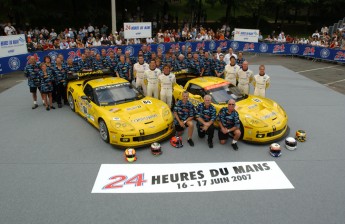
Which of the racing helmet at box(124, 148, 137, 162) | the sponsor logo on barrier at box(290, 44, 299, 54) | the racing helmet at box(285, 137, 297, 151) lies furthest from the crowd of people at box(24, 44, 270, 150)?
the sponsor logo on barrier at box(290, 44, 299, 54)

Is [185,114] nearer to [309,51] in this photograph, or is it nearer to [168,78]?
[168,78]

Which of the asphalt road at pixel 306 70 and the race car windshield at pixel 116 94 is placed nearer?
the race car windshield at pixel 116 94

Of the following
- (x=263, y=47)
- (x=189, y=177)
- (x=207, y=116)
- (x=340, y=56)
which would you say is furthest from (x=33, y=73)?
(x=340, y=56)

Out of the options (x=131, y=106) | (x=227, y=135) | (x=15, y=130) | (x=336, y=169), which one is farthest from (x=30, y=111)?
(x=336, y=169)

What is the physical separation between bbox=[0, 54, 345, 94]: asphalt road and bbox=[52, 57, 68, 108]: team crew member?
4340 mm

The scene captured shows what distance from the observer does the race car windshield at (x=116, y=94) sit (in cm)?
828

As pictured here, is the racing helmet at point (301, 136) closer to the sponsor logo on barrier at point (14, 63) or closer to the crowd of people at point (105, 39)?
the crowd of people at point (105, 39)

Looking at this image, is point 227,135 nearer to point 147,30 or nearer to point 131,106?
point 131,106

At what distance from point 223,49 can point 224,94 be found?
594 inches

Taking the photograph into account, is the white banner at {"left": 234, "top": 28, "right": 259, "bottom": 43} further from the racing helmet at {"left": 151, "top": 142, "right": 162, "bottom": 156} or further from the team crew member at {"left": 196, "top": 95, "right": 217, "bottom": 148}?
the racing helmet at {"left": 151, "top": 142, "right": 162, "bottom": 156}

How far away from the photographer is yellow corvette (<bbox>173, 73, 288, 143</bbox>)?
7.45 meters

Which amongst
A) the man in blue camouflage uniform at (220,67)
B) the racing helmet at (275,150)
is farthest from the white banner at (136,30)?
the racing helmet at (275,150)

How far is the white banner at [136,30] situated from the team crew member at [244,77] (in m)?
11.4

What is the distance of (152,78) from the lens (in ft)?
32.3
